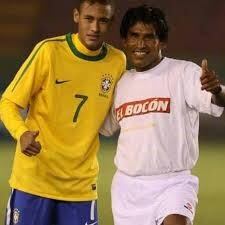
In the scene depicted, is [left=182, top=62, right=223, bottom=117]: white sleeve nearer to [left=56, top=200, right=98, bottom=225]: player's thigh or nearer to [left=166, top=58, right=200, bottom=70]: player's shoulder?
[left=166, top=58, right=200, bottom=70]: player's shoulder

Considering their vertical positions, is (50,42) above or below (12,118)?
above

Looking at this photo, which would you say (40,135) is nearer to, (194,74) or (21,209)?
(21,209)

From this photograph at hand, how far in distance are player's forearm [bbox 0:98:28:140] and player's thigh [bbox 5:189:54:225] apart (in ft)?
0.95

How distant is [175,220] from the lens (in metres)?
2.82

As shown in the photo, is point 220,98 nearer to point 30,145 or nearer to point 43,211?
point 30,145

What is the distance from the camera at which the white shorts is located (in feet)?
9.50

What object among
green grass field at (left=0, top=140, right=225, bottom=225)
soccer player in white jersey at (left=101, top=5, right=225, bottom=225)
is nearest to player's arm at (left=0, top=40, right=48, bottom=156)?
soccer player in white jersey at (left=101, top=5, right=225, bottom=225)

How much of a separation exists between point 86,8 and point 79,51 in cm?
17

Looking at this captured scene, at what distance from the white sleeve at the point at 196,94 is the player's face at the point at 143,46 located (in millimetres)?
143

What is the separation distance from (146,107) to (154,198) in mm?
325

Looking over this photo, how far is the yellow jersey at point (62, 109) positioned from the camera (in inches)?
124

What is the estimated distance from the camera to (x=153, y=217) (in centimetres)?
295

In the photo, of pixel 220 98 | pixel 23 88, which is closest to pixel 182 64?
pixel 220 98

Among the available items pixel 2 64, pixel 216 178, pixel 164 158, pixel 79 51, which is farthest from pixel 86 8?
pixel 2 64
